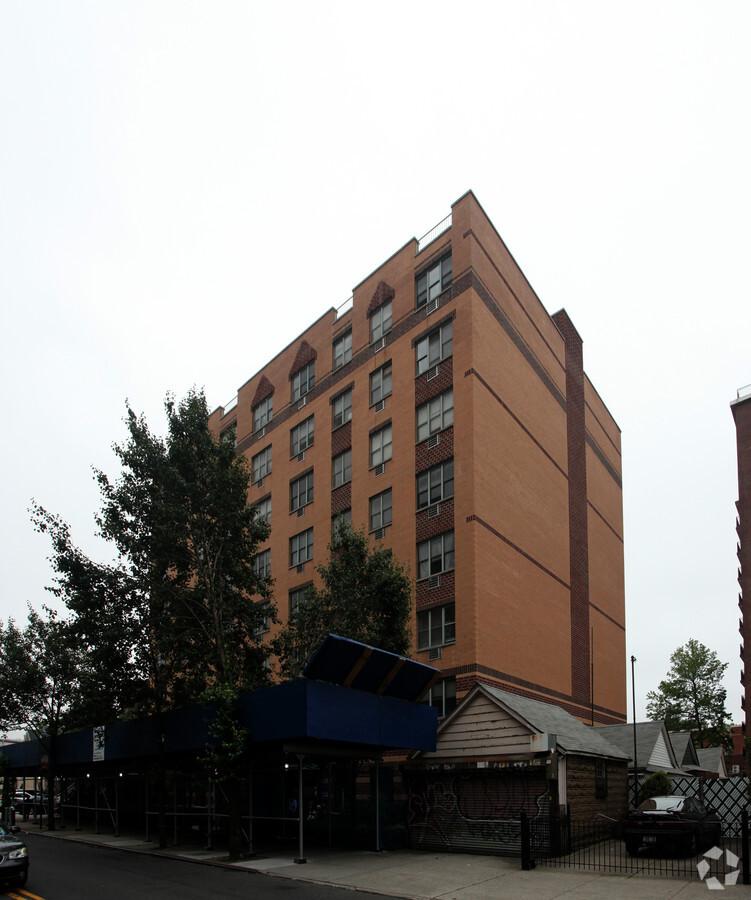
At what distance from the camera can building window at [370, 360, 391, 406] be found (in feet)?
118

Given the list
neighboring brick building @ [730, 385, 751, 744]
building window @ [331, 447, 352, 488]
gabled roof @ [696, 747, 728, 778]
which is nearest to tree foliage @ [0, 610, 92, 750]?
building window @ [331, 447, 352, 488]

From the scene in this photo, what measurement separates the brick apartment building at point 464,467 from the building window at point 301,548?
111 mm

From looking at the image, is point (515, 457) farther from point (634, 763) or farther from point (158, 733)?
point (158, 733)

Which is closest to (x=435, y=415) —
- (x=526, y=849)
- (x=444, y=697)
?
(x=444, y=697)

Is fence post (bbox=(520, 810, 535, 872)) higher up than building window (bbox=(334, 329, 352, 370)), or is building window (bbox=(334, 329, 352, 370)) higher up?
building window (bbox=(334, 329, 352, 370))

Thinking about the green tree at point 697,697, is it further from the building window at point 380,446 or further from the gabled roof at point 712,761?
the building window at point 380,446

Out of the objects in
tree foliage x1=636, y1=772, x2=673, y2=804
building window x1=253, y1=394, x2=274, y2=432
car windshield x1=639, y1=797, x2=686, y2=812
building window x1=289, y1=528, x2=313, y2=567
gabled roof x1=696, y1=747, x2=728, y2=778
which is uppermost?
building window x1=253, y1=394, x2=274, y2=432

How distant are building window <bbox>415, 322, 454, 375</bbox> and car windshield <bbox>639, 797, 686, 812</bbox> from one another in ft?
58.5

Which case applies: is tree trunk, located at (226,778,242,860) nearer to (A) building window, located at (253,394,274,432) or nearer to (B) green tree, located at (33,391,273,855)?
(B) green tree, located at (33,391,273,855)

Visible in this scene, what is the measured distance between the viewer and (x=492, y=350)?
109 feet

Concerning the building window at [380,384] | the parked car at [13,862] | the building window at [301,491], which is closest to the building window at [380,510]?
the building window at [380,384]

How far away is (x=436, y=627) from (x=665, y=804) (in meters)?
11.2

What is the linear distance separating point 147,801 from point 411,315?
72.5 ft

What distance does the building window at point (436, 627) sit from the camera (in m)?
29.6
